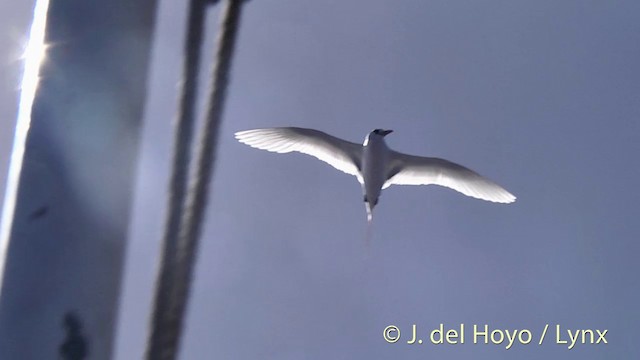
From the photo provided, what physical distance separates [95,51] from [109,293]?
0.24 m

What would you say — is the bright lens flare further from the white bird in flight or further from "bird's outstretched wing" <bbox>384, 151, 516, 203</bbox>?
"bird's outstretched wing" <bbox>384, 151, 516, 203</bbox>

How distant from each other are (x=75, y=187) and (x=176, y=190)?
0.10 metres

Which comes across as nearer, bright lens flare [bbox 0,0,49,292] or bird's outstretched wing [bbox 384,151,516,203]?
bright lens flare [bbox 0,0,49,292]

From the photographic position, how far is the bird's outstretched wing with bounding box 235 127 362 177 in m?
4.88

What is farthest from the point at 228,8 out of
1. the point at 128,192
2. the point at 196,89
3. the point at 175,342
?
the point at 175,342

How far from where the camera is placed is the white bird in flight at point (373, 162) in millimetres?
4789

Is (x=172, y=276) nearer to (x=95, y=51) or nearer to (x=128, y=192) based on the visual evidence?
(x=128, y=192)

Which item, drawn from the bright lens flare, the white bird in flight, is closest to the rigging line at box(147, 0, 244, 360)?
the bright lens flare

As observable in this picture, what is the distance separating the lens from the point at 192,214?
2.78ft

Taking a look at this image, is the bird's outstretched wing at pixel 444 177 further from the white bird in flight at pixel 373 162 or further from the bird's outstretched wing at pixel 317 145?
the bird's outstretched wing at pixel 317 145

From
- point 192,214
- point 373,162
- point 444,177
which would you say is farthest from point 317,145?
point 192,214

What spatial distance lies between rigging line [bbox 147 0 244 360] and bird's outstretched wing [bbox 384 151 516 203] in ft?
13.5

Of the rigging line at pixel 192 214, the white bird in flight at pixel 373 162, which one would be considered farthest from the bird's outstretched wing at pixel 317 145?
the rigging line at pixel 192 214

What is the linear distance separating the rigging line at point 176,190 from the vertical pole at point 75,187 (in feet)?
0.14
